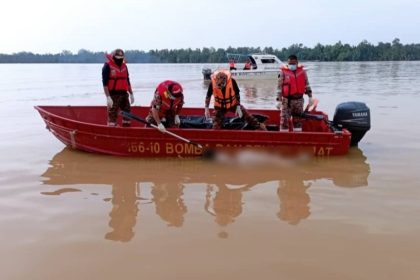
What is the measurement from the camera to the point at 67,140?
25.0ft

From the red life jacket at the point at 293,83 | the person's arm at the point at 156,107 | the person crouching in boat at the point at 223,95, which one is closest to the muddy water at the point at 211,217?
the person's arm at the point at 156,107

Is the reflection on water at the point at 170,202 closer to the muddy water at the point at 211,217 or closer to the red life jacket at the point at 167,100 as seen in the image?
the muddy water at the point at 211,217

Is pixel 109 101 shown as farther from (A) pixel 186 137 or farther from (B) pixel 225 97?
(B) pixel 225 97

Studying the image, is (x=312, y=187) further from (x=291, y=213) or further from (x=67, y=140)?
(x=67, y=140)

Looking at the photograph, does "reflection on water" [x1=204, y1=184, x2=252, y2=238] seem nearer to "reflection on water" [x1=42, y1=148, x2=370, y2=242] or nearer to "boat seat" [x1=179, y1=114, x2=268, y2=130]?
"reflection on water" [x1=42, y1=148, x2=370, y2=242]

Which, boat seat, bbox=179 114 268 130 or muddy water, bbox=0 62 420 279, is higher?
boat seat, bbox=179 114 268 130

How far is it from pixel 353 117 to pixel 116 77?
394 cm

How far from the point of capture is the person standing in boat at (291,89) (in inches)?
283

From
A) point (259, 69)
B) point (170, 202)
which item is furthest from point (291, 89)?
point (259, 69)

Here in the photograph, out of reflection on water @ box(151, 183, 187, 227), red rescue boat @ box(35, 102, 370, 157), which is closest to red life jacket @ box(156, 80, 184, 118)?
red rescue boat @ box(35, 102, 370, 157)

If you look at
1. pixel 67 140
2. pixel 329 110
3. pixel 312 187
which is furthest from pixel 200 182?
pixel 329 110

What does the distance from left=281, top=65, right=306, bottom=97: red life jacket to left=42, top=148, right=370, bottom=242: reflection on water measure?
3.88ft

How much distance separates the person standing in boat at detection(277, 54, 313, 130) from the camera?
23.6 ft

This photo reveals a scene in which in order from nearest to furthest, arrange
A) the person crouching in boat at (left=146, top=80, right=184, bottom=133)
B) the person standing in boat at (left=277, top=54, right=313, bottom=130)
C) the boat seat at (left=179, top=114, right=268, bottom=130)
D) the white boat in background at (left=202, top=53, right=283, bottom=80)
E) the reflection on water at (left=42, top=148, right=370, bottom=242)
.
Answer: the reflection on water at (left=42, top=148, right=370, bottom=242), the person crouching in boat at (left=146, top=80, right=184, bottom=133), the person standing in boat at (left=277, top=54, right=313, bottom=130), the boat seat at (left=179, top=114, right=268, bottom=130), the white boat in background at (left=202, top=53, right=283, bottom=80)
